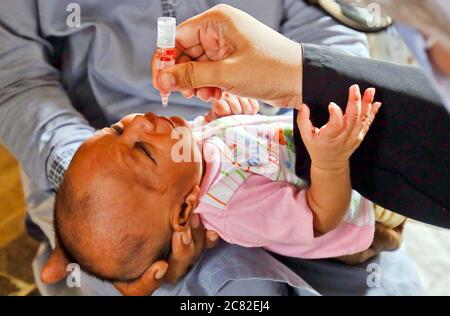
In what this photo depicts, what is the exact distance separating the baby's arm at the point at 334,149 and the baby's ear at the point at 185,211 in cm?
12

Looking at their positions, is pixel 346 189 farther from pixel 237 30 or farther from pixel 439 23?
pixel 439 23

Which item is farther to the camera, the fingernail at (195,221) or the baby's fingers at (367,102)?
the fingernail at (195,221)

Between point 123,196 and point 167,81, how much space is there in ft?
0.42

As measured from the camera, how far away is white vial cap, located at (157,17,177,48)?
523 mm

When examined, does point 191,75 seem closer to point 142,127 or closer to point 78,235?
point 142,127

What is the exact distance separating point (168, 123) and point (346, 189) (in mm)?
191

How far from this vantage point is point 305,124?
0.53 metres

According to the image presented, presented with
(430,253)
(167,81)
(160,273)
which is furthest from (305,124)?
(430,253)

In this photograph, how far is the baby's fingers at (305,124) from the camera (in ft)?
1.74

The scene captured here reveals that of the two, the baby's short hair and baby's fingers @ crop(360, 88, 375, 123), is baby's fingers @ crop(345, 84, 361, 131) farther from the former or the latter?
the baby's short hair

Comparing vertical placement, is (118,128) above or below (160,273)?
above

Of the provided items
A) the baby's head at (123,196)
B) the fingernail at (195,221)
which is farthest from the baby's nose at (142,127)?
the fingernail at (195,221)

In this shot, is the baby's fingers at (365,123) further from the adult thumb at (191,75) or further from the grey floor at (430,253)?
the grey floor at (430,253)

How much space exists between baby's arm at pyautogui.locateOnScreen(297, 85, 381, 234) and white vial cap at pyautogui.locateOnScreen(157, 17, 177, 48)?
0.14 m
